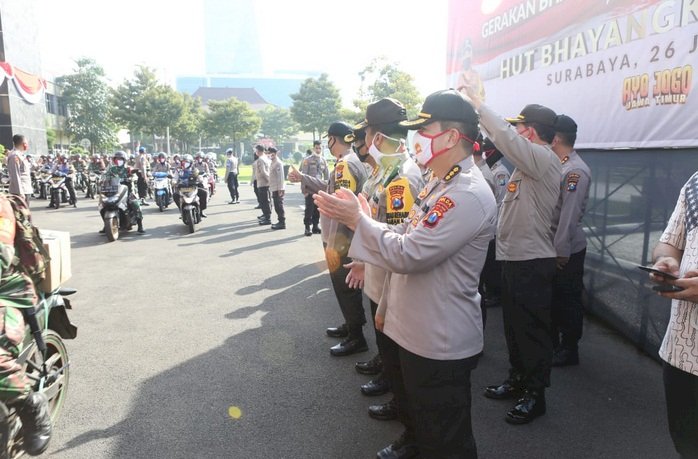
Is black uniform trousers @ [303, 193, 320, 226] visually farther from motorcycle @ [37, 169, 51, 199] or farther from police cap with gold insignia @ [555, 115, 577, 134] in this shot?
motorcycle @ [37, 169, 51, 199]

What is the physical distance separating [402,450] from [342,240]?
5.55ft

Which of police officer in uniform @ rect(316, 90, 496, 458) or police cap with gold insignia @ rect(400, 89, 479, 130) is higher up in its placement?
police cap with gold insignia @ rect(400, 89, 479, 130)

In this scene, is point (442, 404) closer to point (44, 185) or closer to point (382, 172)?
point (382, 172)

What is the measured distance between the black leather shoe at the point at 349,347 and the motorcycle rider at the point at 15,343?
220 cm

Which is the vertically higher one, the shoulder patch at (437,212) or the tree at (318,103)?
the tree at (318,103)

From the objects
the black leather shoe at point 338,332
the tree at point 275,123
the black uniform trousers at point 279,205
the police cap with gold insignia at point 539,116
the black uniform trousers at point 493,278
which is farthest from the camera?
the tree at point 275,123

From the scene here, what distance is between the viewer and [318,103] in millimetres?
42562

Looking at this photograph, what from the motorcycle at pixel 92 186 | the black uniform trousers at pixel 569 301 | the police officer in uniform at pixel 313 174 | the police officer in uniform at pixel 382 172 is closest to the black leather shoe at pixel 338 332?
the police officer in uniform at pixel 382 172

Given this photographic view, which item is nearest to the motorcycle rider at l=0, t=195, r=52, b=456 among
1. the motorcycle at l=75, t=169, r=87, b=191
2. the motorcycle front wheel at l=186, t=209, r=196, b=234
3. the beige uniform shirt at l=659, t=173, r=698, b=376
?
the beige uniform shirt at l=659, t=173, r=698, b=376

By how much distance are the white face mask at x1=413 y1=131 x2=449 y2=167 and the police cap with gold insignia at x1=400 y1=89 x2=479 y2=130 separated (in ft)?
0.21

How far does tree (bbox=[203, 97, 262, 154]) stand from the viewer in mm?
49281

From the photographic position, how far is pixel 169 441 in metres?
2.91

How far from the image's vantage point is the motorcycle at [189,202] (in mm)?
10273

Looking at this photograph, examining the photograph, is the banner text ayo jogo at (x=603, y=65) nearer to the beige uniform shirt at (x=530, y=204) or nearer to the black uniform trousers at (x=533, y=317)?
the beige uniform shirt at (x=530, y=204)
